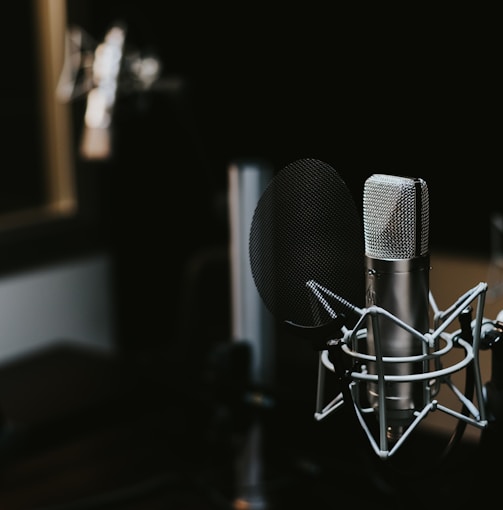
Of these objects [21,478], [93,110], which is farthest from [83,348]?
[93,110]

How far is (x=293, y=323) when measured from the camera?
2.22ft

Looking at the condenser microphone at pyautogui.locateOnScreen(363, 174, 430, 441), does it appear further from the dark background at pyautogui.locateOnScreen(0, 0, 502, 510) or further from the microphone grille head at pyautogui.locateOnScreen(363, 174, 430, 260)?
the dark background at pyautogui.locateOnScreen(0, 0, 502, 510)

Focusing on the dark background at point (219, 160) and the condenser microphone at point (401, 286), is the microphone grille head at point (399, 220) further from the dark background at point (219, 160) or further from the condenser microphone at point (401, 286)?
the dark background at point (219, 160)

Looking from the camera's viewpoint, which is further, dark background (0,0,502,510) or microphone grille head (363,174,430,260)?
dark background (0,0,502,510)

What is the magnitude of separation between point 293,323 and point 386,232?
0.31ft

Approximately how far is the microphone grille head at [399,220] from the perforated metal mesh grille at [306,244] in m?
0.01

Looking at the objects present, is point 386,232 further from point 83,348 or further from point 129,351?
point 129,351

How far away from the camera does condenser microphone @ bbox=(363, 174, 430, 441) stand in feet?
2.17

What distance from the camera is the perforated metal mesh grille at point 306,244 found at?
674 millimetres

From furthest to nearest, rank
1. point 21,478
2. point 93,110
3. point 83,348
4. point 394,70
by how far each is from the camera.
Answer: point 394,70 → point 83,348 → point 21,478 → point 93,110

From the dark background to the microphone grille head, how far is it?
1.27m

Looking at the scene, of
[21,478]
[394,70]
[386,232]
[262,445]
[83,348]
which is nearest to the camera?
[386,232]

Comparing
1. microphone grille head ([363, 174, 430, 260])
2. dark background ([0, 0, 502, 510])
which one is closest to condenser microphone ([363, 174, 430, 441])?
microphone grille head ([363, 174, 430, 260])

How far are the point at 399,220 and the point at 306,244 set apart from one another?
0.07 m
